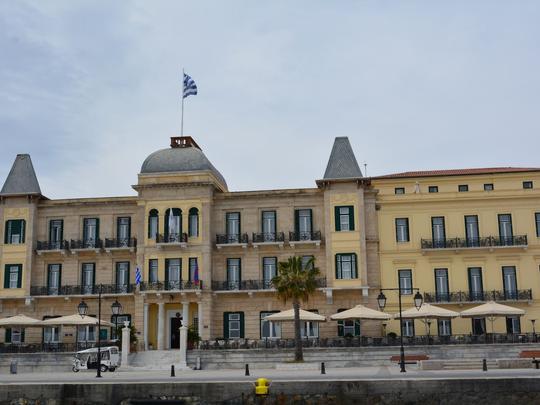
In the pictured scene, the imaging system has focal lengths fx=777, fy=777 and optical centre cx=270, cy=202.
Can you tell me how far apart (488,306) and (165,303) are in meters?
20.8

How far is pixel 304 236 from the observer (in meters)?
52.1

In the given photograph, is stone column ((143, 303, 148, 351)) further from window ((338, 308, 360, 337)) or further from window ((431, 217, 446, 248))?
window ((431, 217, 446, 248))

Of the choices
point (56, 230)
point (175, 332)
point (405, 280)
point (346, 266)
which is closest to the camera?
point (346, 266)

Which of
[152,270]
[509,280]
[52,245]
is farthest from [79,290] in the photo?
[509,280]

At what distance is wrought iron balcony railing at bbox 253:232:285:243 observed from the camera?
5212cm

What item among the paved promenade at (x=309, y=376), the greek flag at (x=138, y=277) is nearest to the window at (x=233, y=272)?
the greek flag at (x=138, y=277)

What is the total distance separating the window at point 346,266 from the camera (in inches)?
1989

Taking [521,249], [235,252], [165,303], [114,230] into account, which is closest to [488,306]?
[521,249]

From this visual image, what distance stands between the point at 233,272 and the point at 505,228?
18349mm

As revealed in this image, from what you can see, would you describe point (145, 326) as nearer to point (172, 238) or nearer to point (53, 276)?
point (172, 238)

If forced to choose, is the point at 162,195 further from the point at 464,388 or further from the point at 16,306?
the point at 464,388

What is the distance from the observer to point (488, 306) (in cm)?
4562

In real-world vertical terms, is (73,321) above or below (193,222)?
below

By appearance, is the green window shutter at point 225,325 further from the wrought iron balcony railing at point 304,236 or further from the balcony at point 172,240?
the wrought iron balcony railing at point 304,236
